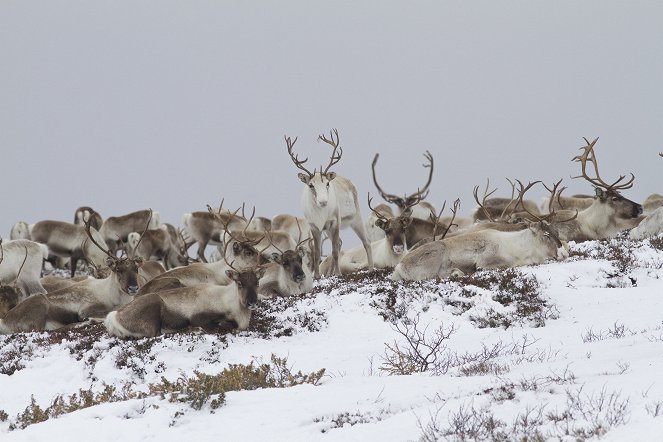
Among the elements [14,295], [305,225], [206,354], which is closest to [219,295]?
[206,354]

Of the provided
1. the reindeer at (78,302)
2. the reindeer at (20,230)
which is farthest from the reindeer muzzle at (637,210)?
the reindeer at (20,230)

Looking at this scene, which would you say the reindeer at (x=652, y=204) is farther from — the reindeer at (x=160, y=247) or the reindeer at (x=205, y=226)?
the reindeer at (x=160, y=247)

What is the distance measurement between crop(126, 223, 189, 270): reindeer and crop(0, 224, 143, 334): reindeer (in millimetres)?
7271

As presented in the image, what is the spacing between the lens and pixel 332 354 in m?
8.89

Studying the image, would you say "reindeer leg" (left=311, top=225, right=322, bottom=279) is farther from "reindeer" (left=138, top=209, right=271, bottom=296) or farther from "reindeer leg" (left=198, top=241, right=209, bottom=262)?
"reindeer leg" (left=198, top=241, right=209, bottom=262)

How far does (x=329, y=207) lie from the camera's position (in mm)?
13586

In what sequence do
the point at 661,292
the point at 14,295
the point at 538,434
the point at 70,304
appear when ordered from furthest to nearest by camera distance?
the point at 14,295
the point at 70,304
the point at 661,292
the point at 538,434

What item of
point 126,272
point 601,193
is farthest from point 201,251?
point 601,193

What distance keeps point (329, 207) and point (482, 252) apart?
116 inches

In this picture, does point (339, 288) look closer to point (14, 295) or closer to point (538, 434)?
point (14, 295)

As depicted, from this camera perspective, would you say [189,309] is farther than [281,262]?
No

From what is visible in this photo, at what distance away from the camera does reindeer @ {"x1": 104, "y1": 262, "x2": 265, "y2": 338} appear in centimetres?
970

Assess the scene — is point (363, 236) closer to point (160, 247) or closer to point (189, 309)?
point (189, 309)

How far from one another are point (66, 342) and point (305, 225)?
10628 mm
